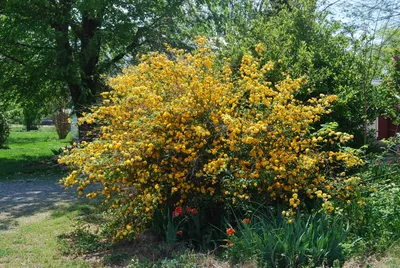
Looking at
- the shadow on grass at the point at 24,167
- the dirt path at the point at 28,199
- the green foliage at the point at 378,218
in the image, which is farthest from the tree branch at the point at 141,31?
the green foliage at the point at 378,218

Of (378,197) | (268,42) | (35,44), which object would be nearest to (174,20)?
(35,44)

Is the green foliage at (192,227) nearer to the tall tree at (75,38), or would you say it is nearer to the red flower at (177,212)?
the red flower at (177,212)

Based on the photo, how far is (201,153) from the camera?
488 centimetres

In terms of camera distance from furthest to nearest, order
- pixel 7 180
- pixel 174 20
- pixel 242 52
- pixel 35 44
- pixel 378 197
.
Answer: pixel 174 20 < pixel 35 44 < pixel 7 180 < pixel 242 52 < pixel 378 197

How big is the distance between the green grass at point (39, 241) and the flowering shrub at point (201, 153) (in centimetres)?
71

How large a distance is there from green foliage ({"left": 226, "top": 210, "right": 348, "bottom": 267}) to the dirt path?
3.49 meters

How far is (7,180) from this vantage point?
10.6 metres

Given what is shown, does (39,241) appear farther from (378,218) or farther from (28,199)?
(378,218)

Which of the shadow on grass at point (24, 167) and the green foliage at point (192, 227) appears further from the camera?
the shadow on grass at point (24, 167)

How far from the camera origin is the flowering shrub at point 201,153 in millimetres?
4711

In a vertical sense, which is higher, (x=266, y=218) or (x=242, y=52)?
(x=242, y=52)

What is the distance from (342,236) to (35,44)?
10004 mm

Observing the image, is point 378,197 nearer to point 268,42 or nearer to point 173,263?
point 173,263

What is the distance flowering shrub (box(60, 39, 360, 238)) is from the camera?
15.5 ft
